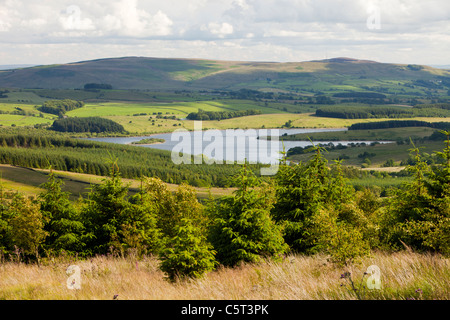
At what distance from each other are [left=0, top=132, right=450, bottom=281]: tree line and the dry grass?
146 cm

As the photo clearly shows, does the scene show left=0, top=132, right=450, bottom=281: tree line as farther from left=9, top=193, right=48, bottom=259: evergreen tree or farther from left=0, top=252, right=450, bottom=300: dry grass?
left=0, top=252, right=450, bottom=300: dry grass

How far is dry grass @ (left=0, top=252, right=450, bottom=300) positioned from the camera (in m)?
9.62

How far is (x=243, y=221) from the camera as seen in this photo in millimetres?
17453

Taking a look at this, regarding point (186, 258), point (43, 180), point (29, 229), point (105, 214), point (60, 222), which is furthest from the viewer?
point (43, 180)

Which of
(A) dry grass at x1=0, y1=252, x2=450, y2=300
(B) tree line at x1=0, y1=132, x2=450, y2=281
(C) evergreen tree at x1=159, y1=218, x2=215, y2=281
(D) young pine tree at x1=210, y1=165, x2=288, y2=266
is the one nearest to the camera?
(A) dry grass at x1=0, y1=252, x2=450, y2=300

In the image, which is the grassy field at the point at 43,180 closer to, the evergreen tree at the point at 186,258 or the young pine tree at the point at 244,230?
the young pine tree at the point at 244,230

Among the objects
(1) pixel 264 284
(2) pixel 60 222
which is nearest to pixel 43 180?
(2) pixel 60 222

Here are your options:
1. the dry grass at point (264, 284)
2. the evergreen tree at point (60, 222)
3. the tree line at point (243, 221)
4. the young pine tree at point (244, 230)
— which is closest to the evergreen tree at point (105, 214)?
the tree line at point (243, 221)

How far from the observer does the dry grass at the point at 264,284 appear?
9.62 metres

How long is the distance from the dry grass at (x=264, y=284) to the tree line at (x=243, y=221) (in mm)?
1464

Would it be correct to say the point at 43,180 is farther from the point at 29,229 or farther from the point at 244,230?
the point at 244,230

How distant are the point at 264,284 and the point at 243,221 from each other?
632 cm

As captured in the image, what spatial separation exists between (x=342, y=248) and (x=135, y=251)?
479 inches

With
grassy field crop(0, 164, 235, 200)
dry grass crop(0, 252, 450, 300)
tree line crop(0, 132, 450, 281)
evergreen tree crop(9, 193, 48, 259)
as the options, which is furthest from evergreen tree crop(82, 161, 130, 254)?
grassy field crop(0, 164, 235, 200)
